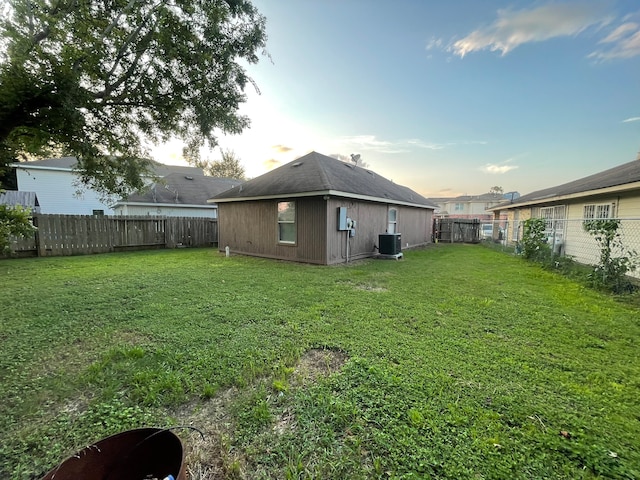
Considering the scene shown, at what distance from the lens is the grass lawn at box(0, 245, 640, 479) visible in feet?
5.34

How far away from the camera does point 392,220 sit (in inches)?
485

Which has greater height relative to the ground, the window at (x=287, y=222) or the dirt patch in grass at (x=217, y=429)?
the window at (x=287, y=222)

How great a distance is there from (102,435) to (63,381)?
3.47ft

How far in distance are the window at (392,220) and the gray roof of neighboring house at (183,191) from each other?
12488 mm

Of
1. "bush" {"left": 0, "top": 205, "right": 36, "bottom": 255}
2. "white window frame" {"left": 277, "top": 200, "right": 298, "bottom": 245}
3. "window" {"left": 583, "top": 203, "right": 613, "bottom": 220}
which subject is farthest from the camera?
"white window frame" {"left": 277, "top": 200, "right": 298, "bottom": 245}

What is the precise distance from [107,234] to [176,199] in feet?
21.7

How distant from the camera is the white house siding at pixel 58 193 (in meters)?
16.9

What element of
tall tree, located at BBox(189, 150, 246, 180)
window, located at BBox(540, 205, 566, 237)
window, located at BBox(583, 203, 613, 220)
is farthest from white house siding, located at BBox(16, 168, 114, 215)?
window, located at BBox(583, 203, 613, 220)

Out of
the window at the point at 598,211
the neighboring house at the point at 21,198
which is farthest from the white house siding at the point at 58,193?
the window at the point at 598,211

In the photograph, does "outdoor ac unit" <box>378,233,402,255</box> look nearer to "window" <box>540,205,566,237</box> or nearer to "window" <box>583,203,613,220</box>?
"window" <box>540,205,566,237</box>

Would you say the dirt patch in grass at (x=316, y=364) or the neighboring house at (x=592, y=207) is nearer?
the dirt patch in grass at (x=316, y=364)

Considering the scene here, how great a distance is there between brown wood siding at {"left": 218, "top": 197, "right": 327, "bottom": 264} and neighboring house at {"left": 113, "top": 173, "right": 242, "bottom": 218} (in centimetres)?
535

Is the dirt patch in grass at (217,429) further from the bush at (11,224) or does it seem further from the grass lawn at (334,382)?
the bush at (11,224)

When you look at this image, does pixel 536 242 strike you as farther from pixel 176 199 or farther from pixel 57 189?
pixel 57 189
